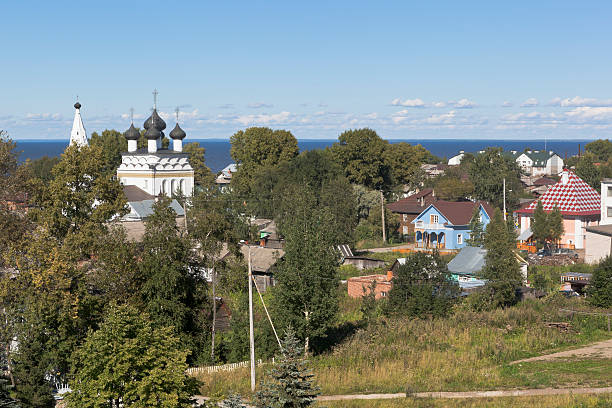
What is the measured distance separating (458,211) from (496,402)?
1477 inches

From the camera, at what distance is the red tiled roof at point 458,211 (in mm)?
58969

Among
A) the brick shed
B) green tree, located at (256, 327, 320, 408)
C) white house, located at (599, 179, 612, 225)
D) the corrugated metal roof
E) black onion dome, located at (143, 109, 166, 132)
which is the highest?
black onion dome, located at (143, 109, 166, 132)

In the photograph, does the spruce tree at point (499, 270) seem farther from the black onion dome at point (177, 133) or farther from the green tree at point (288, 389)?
the black onion dome at point (177, 133)

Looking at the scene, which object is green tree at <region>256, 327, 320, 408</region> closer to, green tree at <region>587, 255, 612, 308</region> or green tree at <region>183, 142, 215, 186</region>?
green tree at <region>587, 255, 612, 308</region>

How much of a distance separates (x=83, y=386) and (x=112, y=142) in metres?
67.0

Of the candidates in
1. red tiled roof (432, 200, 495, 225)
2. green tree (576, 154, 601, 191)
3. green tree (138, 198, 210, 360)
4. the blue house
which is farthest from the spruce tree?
green tree (576, 154, 601, 191)

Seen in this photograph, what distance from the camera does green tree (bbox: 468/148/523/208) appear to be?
69500 millimetres

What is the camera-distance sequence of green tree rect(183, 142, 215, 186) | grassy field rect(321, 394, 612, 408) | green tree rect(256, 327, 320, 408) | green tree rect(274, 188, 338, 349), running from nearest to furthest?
green tree rect(256, 327, 320, 408), grassy field rect(321, 394, 612, 408), green tree rect(274, 188, 338, 349), green tree rect(183, 142, 215, 186)

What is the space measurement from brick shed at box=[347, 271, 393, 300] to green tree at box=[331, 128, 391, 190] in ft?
122

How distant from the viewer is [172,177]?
7006 cm

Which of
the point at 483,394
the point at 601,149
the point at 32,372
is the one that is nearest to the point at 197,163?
the point at 32,372

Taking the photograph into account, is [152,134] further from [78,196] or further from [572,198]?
[78,196]

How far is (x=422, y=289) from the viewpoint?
111ft

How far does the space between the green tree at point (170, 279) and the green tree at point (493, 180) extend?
148 ft
